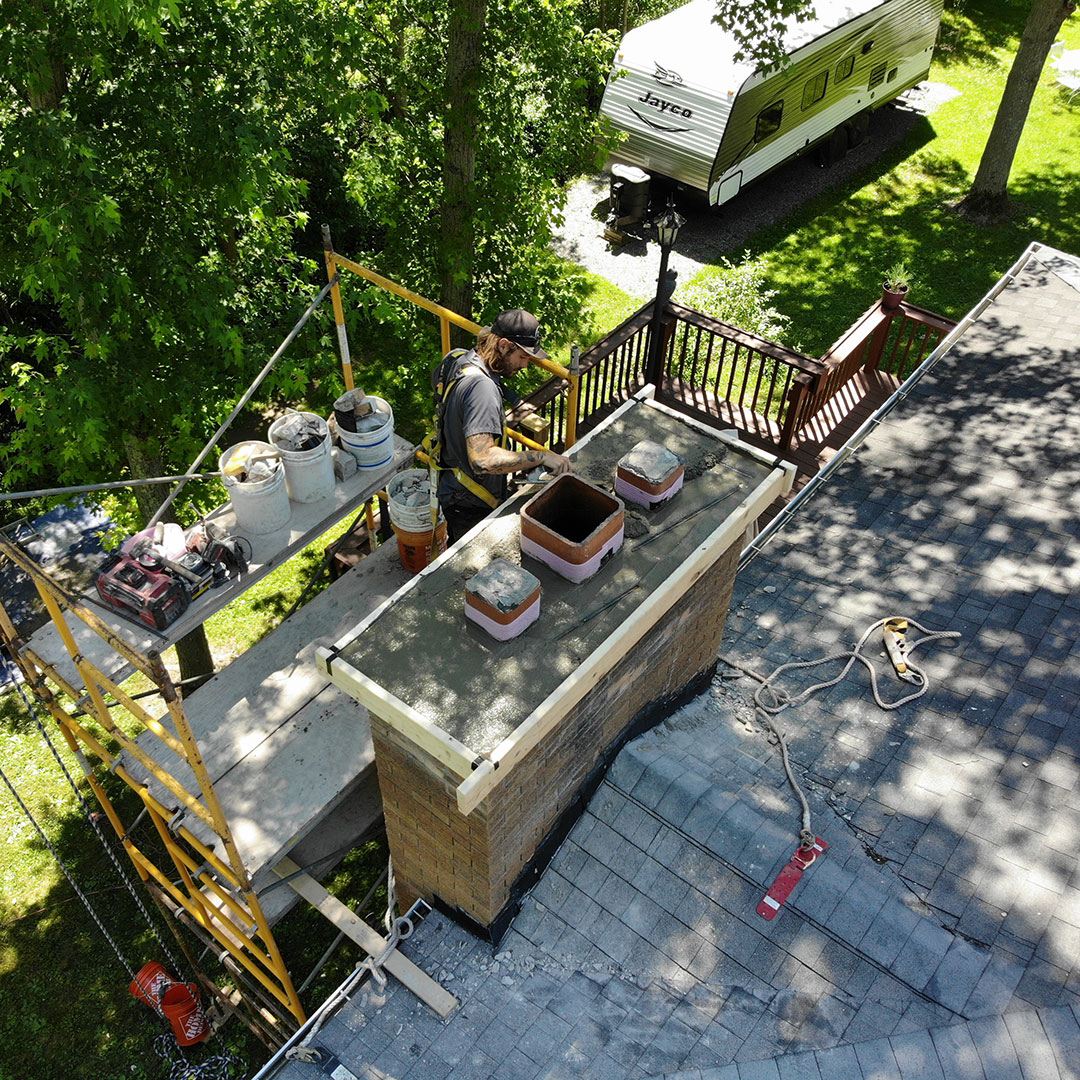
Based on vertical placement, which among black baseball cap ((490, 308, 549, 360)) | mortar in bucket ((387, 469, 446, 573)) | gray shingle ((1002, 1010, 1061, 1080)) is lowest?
gray shingle ((1002, 1010, 1061, 1080))

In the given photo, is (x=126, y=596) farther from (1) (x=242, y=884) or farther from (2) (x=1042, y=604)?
(2) (x=1042, y=604)

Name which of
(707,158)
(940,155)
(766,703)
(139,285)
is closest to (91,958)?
(139,285)

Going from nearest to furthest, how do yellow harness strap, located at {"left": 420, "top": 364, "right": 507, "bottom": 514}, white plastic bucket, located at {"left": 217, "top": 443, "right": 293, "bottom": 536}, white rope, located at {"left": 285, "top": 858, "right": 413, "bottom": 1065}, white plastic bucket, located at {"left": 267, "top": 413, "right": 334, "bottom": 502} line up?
1. white rope, located at {"left": 285, "top": 858, "right": 413, "bottom": 1065}
2. white plastic bucket, located at {"left": 217, "top": 443, "right": 293, "bottom": 536}
3. white plastic bucket, located at {"left": 267, "top": 413, "right": 334, "bottom": 502}
4. yellow harness strap, located at {"left": 420, "top": 364, "right": 507, "bottom": 514}

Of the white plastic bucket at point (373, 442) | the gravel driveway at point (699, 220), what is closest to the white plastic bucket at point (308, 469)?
the white plastic bucket at point (373, 442)

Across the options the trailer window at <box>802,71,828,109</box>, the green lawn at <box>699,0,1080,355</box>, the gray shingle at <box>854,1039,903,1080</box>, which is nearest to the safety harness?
the gray shingle at <box>854,1039,903,1080</box>

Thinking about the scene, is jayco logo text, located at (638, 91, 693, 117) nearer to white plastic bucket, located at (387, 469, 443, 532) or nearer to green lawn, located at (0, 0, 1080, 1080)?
green lawn, located at (0, 0, 1080, 1080)

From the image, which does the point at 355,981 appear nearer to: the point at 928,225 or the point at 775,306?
the point at 775,306

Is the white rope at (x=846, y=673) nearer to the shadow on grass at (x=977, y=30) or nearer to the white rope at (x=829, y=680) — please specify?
the white rope at (x=829, y=680)
